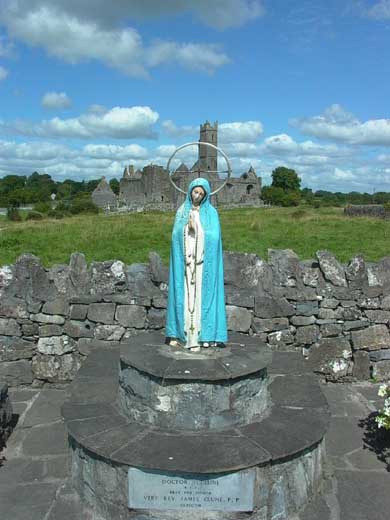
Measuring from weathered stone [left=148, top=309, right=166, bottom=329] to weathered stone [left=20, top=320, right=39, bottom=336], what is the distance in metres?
1.72

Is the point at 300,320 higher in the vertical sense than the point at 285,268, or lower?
lower

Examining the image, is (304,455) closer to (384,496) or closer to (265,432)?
(265,432)

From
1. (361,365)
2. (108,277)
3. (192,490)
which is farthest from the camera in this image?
(361,365)

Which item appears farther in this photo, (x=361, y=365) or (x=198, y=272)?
(x=361, y=365)

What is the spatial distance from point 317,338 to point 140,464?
13.7 feet

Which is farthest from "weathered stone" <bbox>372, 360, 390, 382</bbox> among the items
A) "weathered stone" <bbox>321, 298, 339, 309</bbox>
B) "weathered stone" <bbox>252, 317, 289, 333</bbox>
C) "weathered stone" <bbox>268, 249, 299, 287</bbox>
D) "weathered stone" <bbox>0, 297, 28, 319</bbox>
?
"weathered stone" <bbox>0, 297, 28, 319</bbox>

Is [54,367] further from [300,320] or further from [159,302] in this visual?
[300,320]

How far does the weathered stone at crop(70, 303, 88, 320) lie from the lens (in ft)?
23.8

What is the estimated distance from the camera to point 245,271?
23.7 feet

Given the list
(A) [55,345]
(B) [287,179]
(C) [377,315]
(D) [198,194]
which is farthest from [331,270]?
(B) [287,179]

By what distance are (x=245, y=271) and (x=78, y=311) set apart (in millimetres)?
2572

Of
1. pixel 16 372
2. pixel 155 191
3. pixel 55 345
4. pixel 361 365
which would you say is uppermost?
pixel 155 191

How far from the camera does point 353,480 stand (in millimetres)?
4852

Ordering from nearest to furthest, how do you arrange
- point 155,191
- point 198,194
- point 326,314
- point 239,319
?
point 198,194 → point 239,319 → point 326,314 → point 155,191
